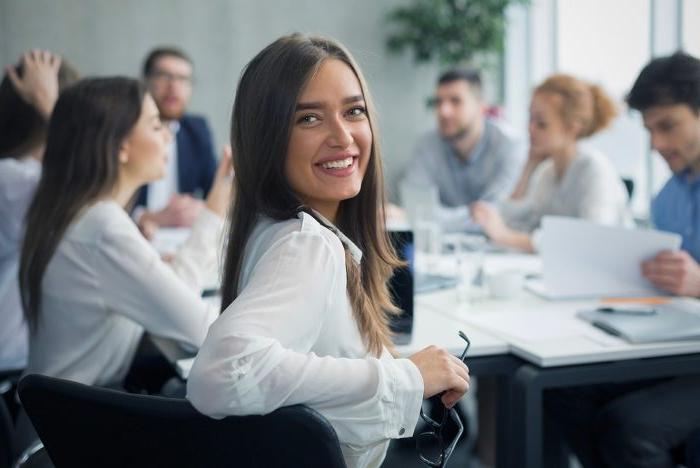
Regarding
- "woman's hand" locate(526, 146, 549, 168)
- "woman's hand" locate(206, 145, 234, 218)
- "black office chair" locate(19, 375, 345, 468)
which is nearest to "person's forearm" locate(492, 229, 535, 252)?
"woman's hand" locate(526, 146, 549, 168)

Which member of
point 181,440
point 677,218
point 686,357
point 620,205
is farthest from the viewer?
point 620,205

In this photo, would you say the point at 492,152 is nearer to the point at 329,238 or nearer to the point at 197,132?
the point at 197,132

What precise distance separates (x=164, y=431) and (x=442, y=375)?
0.39m

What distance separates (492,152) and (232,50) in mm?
2502

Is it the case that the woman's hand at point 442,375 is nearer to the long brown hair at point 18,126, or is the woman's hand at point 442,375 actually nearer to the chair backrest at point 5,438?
the chair backrest at point 5,438

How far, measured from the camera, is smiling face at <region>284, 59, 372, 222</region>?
3.56 feet

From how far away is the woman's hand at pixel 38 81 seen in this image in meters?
2.20

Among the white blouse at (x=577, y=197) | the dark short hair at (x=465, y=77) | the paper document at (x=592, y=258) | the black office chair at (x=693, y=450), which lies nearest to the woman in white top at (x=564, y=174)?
the white blouse at (x=577, y=197)

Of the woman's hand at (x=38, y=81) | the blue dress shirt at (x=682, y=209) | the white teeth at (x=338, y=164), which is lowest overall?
the blue dress shirt at (x=682, y=209)

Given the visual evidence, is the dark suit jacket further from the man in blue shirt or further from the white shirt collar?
the white shirt collar

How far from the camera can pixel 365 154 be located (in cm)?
119

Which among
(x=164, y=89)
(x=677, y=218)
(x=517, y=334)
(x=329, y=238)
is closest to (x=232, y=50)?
(x=164, y=89)

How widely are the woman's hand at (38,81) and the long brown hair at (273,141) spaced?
4.00 ft

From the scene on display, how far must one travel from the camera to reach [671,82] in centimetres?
193
